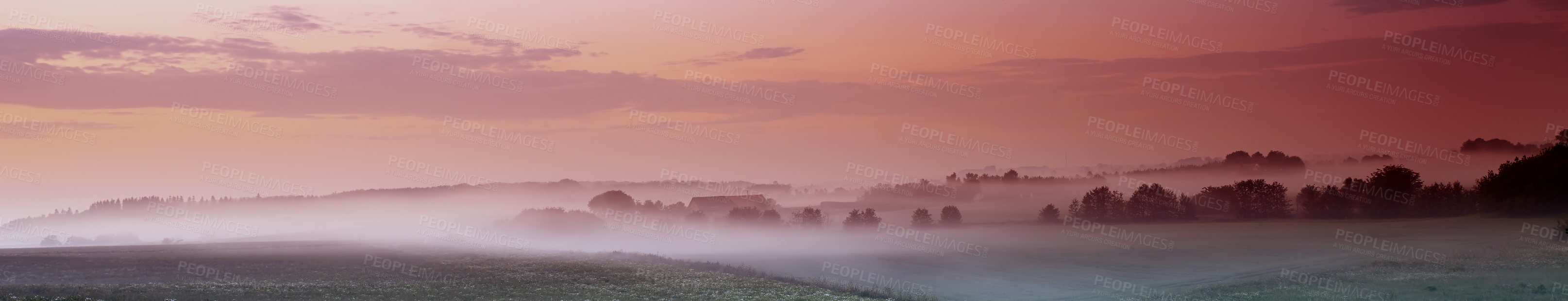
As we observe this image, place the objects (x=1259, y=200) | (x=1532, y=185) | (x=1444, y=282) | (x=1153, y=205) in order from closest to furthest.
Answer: (x=1444, y=282) → (x=1532, y=185) → (x=1259, y=200) → (x=1153, y=205)

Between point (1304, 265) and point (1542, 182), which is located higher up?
point (1542, 182)

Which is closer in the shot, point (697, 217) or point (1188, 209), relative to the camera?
point (1188, 209)

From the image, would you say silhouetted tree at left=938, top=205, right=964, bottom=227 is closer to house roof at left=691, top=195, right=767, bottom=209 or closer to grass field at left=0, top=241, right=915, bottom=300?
house roof at left=691, top=195, right=767, bottom=209

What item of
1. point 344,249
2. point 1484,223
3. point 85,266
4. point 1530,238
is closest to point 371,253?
point 344,249

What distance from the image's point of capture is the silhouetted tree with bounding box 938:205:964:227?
158750 millimetres

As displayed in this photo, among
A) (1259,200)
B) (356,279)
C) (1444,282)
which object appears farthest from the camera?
(1259,200)

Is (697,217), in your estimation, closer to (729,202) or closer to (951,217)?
(729,202)

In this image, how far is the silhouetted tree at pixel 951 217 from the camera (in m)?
159

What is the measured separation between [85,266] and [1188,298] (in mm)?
67155

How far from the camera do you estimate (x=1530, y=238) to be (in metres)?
75.4

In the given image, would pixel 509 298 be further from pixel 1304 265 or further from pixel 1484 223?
pixel 1484 223

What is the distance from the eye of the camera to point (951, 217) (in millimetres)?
160375

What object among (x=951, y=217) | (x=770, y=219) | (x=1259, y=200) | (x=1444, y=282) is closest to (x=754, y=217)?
(x=770, y=219)

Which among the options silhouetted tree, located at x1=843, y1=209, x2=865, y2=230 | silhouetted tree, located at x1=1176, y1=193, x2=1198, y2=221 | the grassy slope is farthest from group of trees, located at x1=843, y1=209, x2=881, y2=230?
the grassy slope
